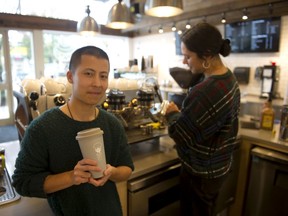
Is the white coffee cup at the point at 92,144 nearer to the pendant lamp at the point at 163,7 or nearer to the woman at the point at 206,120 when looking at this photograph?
the woman at the point at 206,120

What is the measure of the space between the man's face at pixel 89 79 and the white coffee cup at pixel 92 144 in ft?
0.62

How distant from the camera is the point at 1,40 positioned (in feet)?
17.9

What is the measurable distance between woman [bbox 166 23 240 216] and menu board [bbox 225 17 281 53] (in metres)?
3.09

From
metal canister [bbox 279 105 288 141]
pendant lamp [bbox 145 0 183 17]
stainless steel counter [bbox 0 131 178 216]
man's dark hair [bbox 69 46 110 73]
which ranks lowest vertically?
stainless steel counter [bbox 0 131 178 216]

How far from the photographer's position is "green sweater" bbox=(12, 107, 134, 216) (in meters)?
0.84

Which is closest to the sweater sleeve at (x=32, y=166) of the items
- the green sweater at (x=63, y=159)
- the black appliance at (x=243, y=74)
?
the green sweater at (x=63, y=159)

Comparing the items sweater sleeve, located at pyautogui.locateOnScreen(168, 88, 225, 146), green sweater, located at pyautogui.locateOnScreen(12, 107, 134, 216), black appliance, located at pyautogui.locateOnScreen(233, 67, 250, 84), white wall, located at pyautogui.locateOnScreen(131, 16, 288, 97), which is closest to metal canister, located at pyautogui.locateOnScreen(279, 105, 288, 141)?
sweater sleeve, located at pyautogui.locateOnScreen(168, 88, 225, 146)

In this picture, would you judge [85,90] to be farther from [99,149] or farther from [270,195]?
[270,195]

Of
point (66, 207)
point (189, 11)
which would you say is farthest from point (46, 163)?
point (189, 11)

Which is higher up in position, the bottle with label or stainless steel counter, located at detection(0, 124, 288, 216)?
the bottle with label

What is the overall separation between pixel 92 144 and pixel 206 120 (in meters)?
0.72

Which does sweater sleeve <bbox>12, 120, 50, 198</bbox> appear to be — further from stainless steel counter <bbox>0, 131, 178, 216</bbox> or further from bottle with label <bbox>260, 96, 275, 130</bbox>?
bottle with label <bbox>260, 96, 275, 130</bbox>

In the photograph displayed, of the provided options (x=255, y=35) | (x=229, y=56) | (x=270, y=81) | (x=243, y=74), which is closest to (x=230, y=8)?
(x=255, y=35)

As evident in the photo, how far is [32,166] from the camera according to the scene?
2.77 feet
